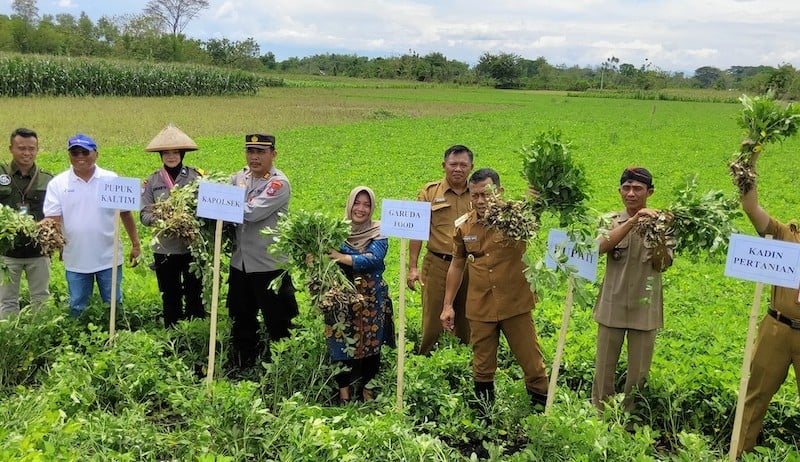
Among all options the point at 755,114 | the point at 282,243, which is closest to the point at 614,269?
the point at 755,114

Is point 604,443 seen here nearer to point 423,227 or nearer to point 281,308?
point 423,227

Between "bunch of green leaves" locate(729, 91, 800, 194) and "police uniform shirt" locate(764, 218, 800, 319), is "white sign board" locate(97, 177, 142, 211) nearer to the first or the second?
"bunch of green leaves" locate(729, 91, 800, 194)

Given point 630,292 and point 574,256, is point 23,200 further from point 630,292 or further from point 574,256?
point 630,292

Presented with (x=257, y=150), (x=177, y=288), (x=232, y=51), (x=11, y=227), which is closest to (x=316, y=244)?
(x=257, y=150)

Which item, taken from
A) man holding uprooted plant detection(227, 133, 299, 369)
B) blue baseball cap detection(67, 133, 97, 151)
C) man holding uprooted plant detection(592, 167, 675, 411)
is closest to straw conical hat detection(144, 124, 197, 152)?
blue baseball cap detection(67, 133, 97, 151)

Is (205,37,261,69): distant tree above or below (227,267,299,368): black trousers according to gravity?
above

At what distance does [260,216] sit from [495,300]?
1.97m

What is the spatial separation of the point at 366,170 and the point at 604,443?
12.8 metres

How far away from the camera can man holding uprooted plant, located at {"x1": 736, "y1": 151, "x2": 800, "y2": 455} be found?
3678 mm

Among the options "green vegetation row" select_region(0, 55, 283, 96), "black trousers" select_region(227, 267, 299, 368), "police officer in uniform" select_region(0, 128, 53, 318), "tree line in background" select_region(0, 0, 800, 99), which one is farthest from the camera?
"tree line in background" select_region(0, 0, 800, 99)

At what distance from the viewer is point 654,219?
3.68m

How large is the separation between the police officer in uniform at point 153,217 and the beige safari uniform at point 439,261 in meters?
2.09

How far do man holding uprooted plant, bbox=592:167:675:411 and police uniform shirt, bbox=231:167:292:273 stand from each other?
8.20ft

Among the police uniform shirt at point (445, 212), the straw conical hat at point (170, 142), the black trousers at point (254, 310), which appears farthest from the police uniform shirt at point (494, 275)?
the straw conical hat at point (170, 142)
